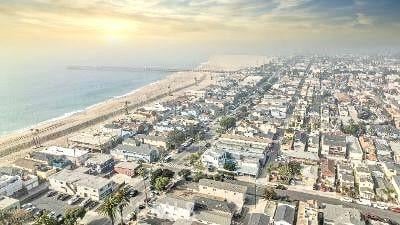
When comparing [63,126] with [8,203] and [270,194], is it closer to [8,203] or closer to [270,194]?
[8,203]

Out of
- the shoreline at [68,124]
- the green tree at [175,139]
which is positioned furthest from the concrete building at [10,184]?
the green tree at [175,139]

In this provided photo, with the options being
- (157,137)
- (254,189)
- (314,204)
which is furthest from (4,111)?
(314,204)

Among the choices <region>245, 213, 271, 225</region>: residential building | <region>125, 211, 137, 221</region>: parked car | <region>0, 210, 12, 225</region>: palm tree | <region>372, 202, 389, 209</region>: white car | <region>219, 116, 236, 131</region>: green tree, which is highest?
<region>219, 116, 236, 131</region>: green tree

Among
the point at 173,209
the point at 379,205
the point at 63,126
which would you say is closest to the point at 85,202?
the point at 173,209

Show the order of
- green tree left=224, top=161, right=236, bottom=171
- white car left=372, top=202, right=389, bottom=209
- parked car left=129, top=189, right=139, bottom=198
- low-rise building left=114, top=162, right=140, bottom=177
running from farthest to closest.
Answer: green tree left=224, top=161, right=236, bottom=171
low-rise building left=114, top=162, right=140, bottom=177
parked car left=129, top=189, right=139, bottom=198
white car left=372, top=202, right=389, bottom=209

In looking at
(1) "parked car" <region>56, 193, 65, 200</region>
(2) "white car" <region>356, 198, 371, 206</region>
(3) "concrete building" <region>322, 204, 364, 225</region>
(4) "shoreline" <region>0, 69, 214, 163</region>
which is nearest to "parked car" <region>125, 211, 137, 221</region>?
(1) "parked car" <region>56, 193, 65, 200</region>

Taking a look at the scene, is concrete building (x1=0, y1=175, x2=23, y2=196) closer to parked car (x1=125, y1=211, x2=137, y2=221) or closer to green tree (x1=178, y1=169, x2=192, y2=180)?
parked car (x1=125, y1=211, x2=137, y2=221)

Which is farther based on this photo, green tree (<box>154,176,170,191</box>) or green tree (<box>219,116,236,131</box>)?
green tree (<box>219,116,236,131</box>)

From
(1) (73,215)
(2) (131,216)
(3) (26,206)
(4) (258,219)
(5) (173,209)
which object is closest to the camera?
(1) (73,215)
